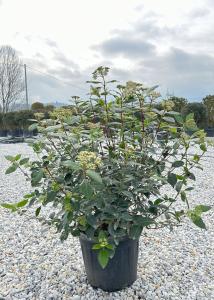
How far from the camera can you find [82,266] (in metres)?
1.70

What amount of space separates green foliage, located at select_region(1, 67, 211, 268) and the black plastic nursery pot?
0.09 metres

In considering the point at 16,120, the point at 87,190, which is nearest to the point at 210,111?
the point at 16,120

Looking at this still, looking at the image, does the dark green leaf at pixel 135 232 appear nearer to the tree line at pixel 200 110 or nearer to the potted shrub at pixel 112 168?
the potted shrub at pixel 112 168

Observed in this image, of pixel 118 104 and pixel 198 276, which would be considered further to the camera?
pixel 198 276

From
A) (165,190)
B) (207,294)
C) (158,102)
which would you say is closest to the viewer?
(158,102)

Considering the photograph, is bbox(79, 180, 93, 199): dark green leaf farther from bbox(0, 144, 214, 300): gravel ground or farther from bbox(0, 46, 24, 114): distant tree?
bbox(0, 46, 24, 114): distant tree

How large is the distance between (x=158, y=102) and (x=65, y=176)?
1.69ft

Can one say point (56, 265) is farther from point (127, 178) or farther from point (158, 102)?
point (158, 102)

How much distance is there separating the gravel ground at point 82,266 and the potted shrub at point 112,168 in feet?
0.38

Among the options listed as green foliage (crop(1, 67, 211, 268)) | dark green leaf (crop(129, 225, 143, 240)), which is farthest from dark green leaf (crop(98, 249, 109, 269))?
dark green leaf (crop(129, 225, 143, 240))

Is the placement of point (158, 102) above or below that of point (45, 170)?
above

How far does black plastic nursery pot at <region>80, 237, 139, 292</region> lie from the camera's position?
4.66 feet

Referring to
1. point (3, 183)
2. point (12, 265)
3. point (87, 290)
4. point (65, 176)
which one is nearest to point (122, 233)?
point (65, 176)

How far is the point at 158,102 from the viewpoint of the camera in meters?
1.33
